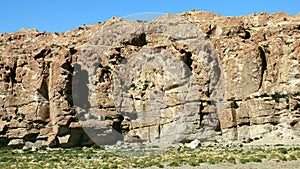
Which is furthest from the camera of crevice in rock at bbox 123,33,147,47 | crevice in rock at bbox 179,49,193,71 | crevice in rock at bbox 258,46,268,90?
crevice in rock at bbox 123,33,147,47

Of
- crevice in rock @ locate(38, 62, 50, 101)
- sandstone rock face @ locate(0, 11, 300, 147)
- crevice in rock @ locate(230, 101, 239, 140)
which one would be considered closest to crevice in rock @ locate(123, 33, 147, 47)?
sandstone rock face @ locate(0, 11, 300, 147)

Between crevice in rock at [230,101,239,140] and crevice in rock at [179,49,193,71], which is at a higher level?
crevice in rock at [179,49,193,71]

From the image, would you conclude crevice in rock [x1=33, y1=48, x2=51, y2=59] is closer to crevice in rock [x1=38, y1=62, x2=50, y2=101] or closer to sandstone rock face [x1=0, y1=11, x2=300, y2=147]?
sandstone rock face [x1=0, y1=11, x2=300, y2=147]

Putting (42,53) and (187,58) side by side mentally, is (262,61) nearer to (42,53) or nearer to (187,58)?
(187,58)

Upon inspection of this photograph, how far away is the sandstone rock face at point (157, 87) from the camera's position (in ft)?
222

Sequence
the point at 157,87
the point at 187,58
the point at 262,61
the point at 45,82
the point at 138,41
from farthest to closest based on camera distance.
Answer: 1. the point at 138,41
2. the point at 187,58
3. the point at 157,87
4. the point at 45,82
5. the point at 262,61

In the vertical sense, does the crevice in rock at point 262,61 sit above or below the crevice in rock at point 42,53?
below

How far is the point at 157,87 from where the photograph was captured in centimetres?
7219

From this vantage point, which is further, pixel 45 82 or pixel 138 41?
pixel 138 41

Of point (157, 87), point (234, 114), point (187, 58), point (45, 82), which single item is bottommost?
point (234, 114)

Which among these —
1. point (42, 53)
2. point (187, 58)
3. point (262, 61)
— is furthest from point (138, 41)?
point (262, 61)

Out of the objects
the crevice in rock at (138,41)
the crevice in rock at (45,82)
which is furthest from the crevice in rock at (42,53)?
the crevice in rock at (138,41)

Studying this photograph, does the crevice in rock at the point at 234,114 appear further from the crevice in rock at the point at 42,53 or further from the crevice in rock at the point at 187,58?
the crevice in rock at the point at 42,53

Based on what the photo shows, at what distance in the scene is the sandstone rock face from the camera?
6756 cm
